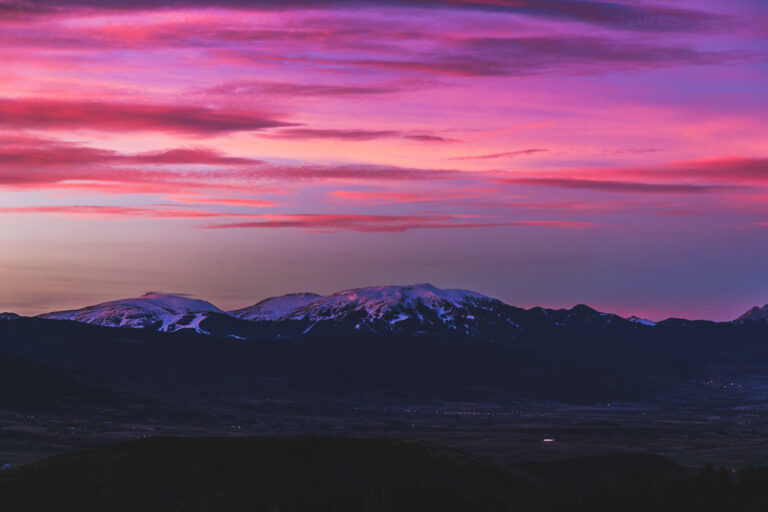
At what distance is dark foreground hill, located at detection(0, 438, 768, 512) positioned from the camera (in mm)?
69031

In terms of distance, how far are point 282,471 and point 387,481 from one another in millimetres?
8653

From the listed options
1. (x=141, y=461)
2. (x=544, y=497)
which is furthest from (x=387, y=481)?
(x=141, y=461)

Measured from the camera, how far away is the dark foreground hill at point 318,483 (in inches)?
2718

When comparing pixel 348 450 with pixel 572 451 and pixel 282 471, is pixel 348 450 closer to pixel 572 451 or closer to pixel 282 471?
pixel 282 471

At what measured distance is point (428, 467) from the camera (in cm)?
9119

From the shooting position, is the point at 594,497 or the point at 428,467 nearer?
the point at 594,497

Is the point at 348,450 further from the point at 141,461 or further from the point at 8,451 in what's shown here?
the point at 8,451

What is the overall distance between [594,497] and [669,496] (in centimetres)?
460

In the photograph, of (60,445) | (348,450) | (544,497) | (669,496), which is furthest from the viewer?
(60,445)

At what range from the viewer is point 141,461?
3430 inches

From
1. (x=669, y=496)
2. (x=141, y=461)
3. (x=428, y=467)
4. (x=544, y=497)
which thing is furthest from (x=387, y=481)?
(x=669, y=496)

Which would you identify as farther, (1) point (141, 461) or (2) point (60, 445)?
(2) point (60, 445)

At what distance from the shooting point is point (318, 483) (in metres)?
86.6

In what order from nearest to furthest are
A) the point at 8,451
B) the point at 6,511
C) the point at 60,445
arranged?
the point at 6,511, the point at 8,451, the point at 60,445
